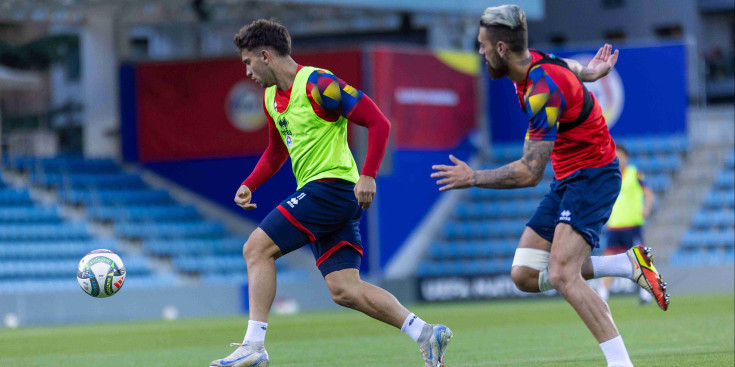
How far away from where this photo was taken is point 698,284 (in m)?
22.7

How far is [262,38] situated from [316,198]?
1043 millimetres

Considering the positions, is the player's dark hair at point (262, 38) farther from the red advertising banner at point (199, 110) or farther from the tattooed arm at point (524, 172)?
the red advertising banner at point (199, 110)

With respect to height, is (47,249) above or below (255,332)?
below

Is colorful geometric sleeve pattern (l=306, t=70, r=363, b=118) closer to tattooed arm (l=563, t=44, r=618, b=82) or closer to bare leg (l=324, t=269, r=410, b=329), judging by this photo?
bare leg (l=324, t=269, r=410, b=329)

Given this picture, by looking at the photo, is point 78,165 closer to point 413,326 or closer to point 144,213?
point 144,213

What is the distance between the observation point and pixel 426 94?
83.1 ft

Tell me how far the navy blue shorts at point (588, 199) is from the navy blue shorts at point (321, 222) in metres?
1.29

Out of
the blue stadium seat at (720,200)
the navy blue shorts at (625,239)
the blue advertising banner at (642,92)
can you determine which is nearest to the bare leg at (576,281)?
the navy blue shorts at (625,239)

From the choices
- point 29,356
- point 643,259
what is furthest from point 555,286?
point 29,356

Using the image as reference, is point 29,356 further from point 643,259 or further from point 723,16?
point 723,16

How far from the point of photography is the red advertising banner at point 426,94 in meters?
24.0

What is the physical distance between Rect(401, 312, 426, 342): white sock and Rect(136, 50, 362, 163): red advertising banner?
1671 cm

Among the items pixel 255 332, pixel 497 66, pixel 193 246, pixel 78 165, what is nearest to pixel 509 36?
pixel 497 66

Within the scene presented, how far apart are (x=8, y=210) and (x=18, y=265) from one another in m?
1.87
